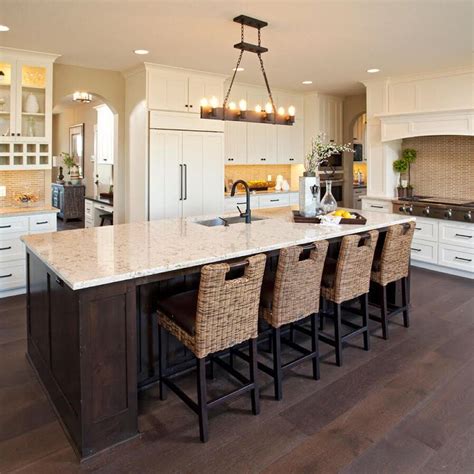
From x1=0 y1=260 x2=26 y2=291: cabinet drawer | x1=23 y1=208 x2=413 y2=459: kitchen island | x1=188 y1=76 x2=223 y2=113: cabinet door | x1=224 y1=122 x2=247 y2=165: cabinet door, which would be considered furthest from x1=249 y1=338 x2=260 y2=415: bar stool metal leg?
x1=224 y1=122 x2=247 y2=165: cabinet door

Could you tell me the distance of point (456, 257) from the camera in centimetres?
554

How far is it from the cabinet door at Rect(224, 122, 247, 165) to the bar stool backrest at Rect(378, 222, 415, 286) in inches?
146

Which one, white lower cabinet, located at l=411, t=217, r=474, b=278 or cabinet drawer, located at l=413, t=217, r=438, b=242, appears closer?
white lower cabinet, located at l=411, t=217, r=474, b=278

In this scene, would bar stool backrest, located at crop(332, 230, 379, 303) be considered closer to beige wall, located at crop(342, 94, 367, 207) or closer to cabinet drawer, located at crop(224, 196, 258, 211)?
cabinet drawer, located at crop(224, 196, 258, 211)

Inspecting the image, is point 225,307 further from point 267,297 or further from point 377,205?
point 377,205

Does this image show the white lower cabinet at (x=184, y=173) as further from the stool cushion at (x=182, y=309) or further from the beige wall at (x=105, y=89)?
the stool cushion at (x=182, y=309)

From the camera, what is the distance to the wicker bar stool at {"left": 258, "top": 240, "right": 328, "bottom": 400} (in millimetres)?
2641

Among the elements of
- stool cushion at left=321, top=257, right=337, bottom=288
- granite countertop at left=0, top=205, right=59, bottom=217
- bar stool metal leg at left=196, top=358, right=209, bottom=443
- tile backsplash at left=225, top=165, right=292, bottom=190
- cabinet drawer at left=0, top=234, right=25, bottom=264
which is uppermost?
tile backsplash at left=225, top=165, right=292, bottom=190

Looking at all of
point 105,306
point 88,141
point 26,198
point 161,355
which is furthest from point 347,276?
point 88,141

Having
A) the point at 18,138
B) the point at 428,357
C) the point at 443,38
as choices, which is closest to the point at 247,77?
the point at 443,38

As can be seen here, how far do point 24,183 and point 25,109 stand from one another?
92 centimetres

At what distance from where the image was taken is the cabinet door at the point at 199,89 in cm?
585

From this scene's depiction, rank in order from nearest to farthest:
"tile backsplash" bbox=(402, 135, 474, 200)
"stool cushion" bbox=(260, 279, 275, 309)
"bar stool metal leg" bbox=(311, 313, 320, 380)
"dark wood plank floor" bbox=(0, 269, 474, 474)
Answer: "dark wood plank floor" bbox=(0, 269, 474, 474)
"stool cushion" bbox=(260, 279, 275, 309)
"bar stool metal leg" bbox=(311, 313, 320, 380)
"tile backsplash" bbox=(402, 135, 474, 200)

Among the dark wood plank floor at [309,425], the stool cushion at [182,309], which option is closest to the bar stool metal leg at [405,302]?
the dark wood plank floor at [309,425]
